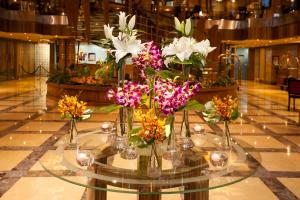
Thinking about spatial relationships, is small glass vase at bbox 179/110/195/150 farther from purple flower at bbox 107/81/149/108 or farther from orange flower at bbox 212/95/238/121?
purple flower at bbox 107/81/149/108

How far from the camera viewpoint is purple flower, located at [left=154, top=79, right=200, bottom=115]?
8.23 ft

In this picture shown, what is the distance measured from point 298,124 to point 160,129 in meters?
6.88

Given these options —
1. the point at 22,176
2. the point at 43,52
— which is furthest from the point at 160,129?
the point at 43,52

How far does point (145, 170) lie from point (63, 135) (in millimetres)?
1473

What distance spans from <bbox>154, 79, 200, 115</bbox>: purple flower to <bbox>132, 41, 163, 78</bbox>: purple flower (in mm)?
201

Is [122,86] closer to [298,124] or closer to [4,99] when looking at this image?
[298,124]

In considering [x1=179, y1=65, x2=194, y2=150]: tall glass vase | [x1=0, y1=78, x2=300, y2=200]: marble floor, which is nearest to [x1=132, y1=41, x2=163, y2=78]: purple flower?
[x1=179, y1=65, x2=194, y2=150]: tall glass vase

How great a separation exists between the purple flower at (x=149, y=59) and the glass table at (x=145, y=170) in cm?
55

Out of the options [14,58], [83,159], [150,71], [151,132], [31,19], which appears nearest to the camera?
[151,132]

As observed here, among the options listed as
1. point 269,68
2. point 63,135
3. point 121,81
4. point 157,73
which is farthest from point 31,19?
point 157,73

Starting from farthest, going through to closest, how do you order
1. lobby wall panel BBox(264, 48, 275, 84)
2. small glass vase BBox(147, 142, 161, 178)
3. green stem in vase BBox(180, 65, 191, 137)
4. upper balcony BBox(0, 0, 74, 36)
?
lobby wall panel BBox(264, 48, 275, 84) → upper balcony BBox(0, 0, 74, 36) → green stem in vase BBox(180, 65, 191, 137) → small glass vase BBox(147, 142, 161, 178)

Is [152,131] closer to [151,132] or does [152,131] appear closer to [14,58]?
[151,132]

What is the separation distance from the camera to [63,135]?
12.2ft

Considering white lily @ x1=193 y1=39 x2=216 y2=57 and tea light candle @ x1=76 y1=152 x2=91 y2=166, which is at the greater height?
white lily @ x1=193 y1=39 x2=216 y2=57
